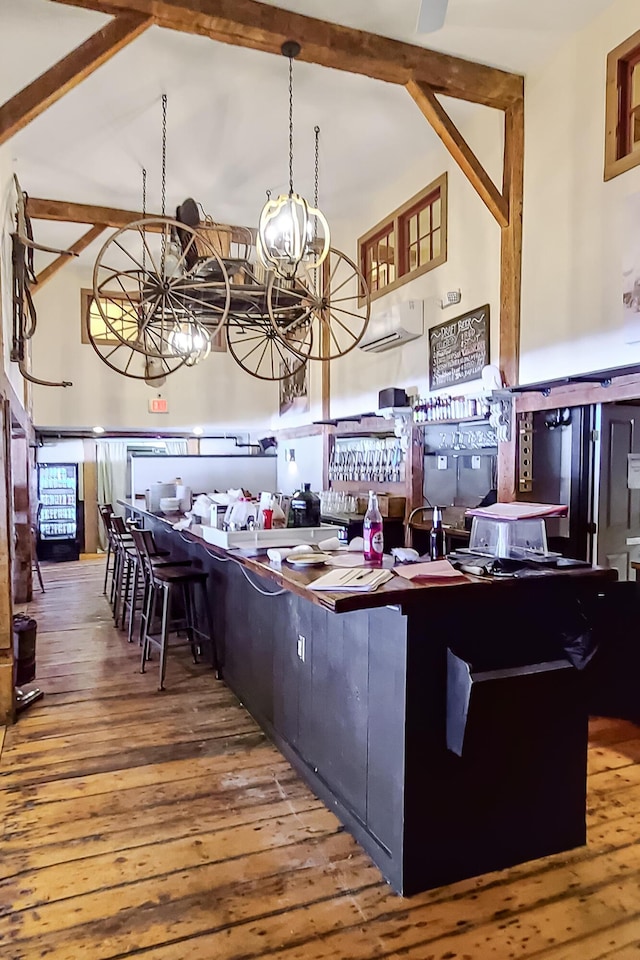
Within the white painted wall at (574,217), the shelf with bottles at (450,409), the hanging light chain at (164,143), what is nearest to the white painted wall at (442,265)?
the shelf with bottles at (450,409)

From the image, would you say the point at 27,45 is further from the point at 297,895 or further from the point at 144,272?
the point at 297,895

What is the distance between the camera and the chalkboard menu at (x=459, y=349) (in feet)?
17.0

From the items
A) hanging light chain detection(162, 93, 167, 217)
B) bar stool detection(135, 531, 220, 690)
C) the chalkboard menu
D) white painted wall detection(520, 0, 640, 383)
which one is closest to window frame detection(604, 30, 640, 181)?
white painted wall detection(520, 0, 640, 383)

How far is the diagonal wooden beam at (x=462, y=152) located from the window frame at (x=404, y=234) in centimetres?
91

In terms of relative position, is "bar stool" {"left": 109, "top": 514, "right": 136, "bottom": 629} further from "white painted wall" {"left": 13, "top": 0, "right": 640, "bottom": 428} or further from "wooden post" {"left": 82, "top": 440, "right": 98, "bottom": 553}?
"wooden post" {"left": 82, "top": 440, "right": 98, "bottom": 553}

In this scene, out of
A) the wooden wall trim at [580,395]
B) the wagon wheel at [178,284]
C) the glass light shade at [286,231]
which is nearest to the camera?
the glass light shade at [286,231]

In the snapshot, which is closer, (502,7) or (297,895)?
(297,895)

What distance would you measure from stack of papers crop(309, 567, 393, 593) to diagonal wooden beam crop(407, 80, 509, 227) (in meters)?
3.52

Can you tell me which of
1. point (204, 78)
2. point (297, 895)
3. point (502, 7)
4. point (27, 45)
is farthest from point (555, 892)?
point (27, 45)

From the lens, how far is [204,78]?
4531mm

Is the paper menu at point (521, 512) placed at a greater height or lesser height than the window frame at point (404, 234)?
lesser

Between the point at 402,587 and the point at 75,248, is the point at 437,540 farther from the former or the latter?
the point at 75,248

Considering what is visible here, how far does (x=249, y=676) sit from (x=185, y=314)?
2.65 m

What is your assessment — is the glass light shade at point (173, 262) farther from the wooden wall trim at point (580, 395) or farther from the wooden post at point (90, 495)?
the wooden post at point (90, 495)
